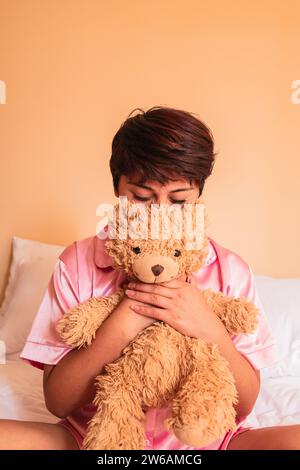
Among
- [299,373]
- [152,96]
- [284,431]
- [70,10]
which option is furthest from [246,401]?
[70,10]

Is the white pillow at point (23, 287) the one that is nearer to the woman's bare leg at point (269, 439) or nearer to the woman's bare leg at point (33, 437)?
the woman's bare leg at point (33, 437)

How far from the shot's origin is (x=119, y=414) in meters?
0.74

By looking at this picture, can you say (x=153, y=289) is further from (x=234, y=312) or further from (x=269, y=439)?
(x=269, y=439)

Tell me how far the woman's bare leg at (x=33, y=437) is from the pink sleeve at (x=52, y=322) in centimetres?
12

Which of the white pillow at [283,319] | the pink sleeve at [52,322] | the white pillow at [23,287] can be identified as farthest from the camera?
the white pillow at [23,287]

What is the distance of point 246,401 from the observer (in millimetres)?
920

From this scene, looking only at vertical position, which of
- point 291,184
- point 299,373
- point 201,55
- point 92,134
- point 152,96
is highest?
point 201,55

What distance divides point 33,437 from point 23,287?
96cm

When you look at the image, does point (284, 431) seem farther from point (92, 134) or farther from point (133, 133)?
point (92, 134)

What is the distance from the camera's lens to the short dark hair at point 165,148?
88 cm

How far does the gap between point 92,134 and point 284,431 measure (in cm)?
136

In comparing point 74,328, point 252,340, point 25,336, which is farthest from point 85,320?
point 25,336

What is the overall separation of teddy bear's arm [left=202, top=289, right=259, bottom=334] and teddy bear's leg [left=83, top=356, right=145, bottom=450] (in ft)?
0.63

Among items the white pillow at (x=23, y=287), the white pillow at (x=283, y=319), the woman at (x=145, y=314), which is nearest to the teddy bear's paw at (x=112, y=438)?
the woman at (x=145, y=314)
